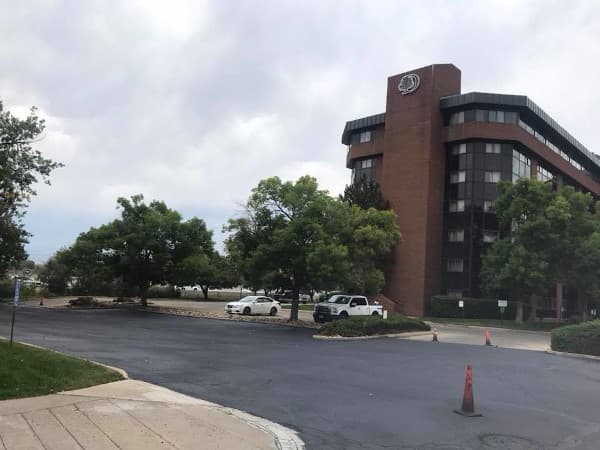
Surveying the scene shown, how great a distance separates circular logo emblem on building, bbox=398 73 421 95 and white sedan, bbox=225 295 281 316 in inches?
949

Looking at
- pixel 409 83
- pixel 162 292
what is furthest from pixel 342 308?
pixel 162 292

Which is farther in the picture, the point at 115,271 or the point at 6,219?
the point at 115,271

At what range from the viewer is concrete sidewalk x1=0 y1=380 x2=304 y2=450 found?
662cm

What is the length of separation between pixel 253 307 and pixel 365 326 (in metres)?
Answer: 15.1

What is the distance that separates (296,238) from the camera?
31.1 meters

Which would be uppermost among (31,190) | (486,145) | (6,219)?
(486,145)

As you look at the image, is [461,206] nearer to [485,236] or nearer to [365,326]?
[485,236]

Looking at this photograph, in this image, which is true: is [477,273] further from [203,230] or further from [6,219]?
[6,219]

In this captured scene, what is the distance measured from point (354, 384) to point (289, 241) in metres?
18.6

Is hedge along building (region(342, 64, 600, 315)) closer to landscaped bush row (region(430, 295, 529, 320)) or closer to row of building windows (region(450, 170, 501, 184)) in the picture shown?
row of building windows (region(450, 170, 501, 184))

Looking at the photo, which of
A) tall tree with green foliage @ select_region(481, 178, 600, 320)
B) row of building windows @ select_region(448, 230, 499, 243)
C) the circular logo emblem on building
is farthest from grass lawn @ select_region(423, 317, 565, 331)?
the circular logo emblem on building

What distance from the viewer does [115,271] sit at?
4369cm

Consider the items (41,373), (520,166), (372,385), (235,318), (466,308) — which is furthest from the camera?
(520,166)

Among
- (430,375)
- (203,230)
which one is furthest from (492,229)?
(430,375)
